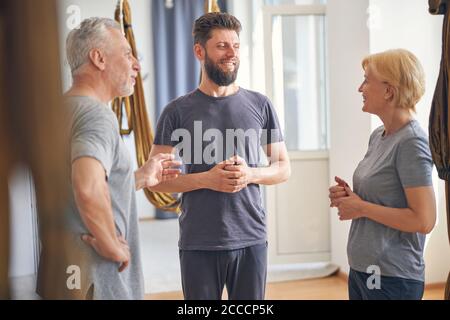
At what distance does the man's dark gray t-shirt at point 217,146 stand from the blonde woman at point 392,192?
24cm

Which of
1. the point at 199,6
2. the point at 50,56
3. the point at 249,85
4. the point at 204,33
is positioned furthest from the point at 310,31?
the point at 50,56

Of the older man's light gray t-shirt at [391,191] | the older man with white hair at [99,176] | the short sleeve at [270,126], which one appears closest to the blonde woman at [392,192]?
the older man's light gray t-shirt at [391,191]

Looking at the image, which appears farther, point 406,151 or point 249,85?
point 249,85

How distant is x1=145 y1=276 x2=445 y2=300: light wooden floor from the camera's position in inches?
87.7

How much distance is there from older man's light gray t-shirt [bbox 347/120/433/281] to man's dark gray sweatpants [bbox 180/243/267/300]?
0.26m

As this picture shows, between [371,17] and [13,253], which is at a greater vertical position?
[371,17]

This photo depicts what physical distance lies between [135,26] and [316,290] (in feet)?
4.55

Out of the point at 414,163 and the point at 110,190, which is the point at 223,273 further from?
the point at 414,163

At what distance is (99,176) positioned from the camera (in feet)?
3.75

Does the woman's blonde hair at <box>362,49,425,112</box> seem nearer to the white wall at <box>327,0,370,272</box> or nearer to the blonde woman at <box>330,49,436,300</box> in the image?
the blonde woman at <box>330,49,436,300</box>

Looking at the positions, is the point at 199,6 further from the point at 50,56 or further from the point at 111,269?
the point at 111,269

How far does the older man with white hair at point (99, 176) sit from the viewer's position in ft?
3.76

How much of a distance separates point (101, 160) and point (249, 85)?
1391 mm

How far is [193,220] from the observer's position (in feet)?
4.61
